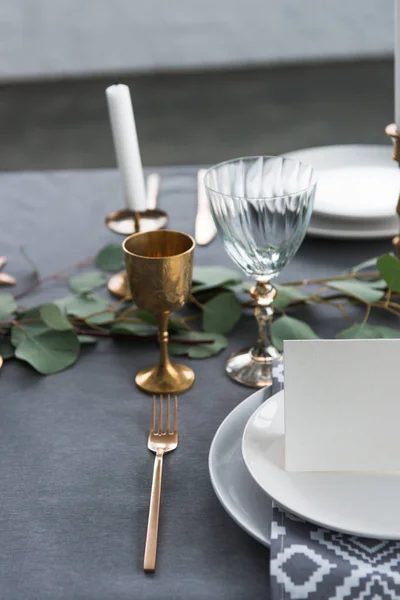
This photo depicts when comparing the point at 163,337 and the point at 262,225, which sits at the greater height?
the point at 262,225

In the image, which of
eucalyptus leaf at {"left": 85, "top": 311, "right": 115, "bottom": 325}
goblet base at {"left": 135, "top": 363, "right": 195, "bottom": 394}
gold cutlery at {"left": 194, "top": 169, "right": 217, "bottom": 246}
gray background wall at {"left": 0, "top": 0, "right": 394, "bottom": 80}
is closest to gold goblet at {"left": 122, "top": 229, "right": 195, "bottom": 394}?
goblet base at {"left": 135, "top": 363, "right": 195, "bottom": 394}

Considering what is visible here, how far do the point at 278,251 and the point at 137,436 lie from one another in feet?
0.74

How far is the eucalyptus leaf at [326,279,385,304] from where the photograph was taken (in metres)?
0.86

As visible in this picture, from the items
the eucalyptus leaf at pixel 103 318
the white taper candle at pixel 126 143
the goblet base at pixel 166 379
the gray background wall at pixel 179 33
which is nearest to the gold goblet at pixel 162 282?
the goblet base at pixel 166 379

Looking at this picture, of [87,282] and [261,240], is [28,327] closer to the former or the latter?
[87,282]

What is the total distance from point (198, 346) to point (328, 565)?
0.37 m

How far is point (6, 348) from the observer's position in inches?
33.2

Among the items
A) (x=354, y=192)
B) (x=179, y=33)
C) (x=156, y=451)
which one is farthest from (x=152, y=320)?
(x=179, y=33)

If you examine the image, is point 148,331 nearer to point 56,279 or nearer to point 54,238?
point 56,279

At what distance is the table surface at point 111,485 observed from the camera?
524 millimetres

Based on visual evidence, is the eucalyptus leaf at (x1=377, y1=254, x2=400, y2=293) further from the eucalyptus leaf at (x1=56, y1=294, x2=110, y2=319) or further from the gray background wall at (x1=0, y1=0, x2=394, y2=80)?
the gray background wall at (x1=0, y1=0, x2=394, y2=80)

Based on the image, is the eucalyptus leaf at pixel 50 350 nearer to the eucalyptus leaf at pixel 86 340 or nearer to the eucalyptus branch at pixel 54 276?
the eucalyptus leaf at pixel 86 340

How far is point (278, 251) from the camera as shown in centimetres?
75

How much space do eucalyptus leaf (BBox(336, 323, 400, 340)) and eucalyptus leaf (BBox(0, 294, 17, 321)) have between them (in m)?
0.38
